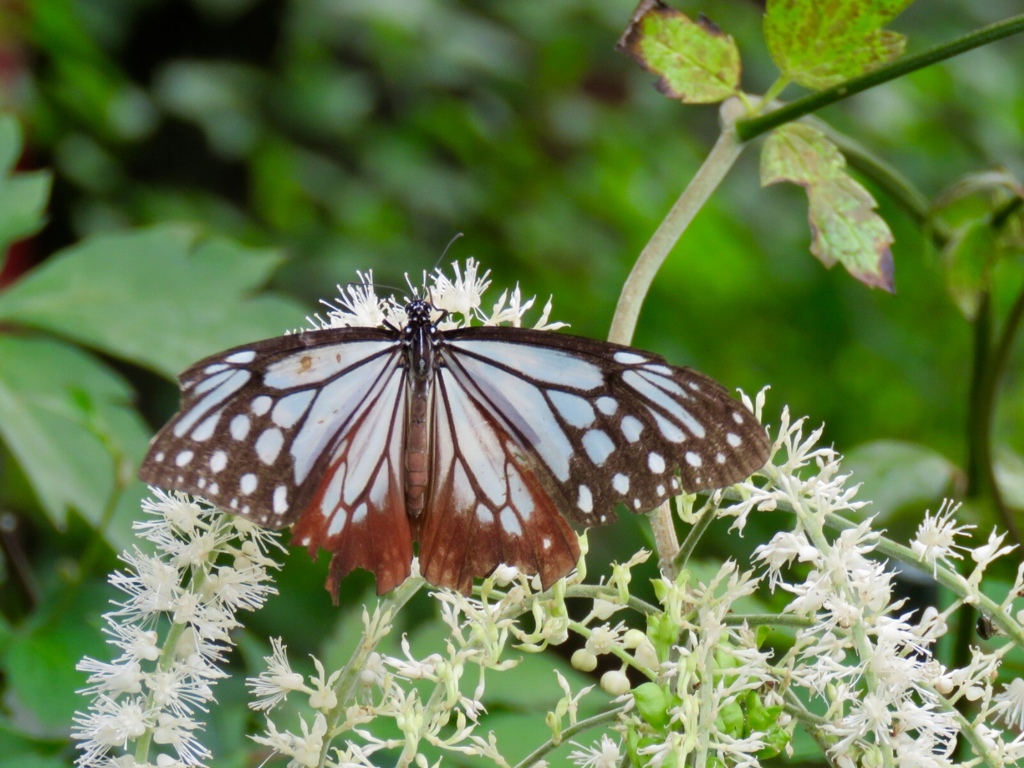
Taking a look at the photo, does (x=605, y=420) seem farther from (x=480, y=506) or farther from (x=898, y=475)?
(x=898, y=475)

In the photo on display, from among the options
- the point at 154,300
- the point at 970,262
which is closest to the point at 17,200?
the point at 154,300

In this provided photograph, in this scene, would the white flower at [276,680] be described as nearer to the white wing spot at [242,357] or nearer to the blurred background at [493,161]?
the white wing spot at [242,357]

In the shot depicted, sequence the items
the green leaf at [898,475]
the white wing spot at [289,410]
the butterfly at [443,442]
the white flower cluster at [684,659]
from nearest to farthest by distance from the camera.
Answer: the white flower cluster at [684,659], the butterfly at [443,442], the white wing spot at [289,410], the green leaf at [898,475]

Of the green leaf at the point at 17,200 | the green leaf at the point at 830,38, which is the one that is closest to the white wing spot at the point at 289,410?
the green leaf at the point at 830,38

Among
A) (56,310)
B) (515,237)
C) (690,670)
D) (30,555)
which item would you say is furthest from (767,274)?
(690,670)

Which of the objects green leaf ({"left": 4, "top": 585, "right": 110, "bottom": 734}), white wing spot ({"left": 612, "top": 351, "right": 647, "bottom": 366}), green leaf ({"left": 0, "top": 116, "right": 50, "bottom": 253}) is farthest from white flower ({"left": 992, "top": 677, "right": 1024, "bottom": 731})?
green leaf ({"left": 0, "top": 116, "right": 50, "bottom": 253})

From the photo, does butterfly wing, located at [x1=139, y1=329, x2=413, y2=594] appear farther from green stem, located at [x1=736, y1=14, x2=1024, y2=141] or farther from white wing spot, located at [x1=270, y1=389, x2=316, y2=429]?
green stem, located at [x1=736, y1=14, x2=1024, y2=141]

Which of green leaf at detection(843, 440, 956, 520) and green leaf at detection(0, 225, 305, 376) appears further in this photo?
green leaf at detection(0, 225, 305, 376)
